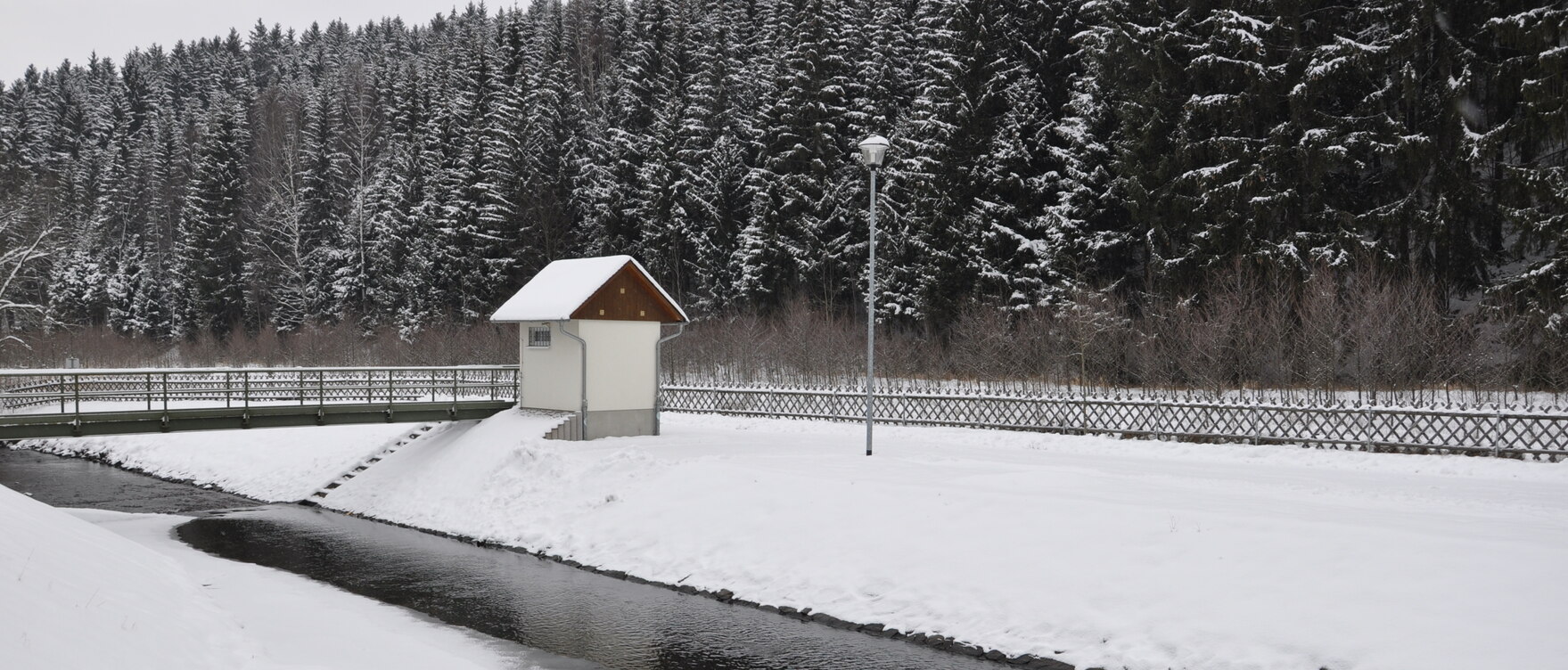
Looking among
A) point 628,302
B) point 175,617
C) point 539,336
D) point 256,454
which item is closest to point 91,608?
point 175,617

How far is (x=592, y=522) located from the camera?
683 inches

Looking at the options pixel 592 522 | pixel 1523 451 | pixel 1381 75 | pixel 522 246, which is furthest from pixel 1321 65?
pixel 522 246

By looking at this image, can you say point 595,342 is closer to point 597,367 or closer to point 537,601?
point 597,367

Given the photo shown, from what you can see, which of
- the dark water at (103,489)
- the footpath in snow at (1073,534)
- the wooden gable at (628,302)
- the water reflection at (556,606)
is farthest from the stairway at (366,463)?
the wooden gable at (628,302)

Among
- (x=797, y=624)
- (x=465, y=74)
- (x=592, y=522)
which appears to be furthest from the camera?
(x=465, y=74)

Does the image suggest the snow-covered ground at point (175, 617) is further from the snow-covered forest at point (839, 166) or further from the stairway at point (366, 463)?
the snow-covered forest at point (839, 166)

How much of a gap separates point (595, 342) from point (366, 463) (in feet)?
24.2

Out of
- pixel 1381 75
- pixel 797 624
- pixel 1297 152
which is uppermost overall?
pixel 1381 75

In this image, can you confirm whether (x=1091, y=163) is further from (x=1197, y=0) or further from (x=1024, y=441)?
(x=1024, y=441)

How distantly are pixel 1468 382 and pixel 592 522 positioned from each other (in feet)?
66.0

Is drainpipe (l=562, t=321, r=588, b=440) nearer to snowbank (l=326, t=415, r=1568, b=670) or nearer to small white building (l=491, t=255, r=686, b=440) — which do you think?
small white building (l=491, t=255, r=686, b=440)

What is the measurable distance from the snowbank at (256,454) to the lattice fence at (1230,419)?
11.4 meters

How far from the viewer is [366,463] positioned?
25234 millimetres

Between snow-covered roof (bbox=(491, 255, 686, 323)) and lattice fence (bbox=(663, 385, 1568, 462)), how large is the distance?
670cm
